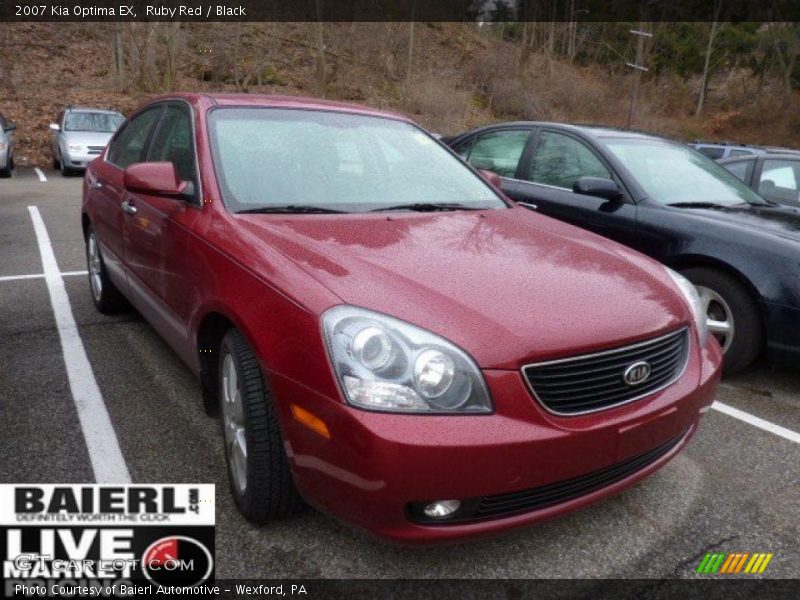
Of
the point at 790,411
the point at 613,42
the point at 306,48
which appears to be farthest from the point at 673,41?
the point at 790,411

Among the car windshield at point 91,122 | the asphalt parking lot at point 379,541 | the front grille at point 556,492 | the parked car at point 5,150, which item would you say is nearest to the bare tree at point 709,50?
the car windshield at point 91,122

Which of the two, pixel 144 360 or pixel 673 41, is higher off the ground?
pixel 673 41

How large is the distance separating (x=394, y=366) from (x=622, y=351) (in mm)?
748

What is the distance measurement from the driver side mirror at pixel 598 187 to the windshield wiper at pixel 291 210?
6.90 feet

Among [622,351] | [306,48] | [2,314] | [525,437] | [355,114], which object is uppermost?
[306,48]

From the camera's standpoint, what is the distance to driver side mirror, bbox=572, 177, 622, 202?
14.0ft

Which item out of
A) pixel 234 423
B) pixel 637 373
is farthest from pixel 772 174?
pixel 234 423

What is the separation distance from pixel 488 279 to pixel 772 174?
513cm

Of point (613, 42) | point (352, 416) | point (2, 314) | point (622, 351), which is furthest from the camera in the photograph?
point (613, 42)

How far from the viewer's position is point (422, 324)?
1.92 m

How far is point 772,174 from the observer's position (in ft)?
20.1

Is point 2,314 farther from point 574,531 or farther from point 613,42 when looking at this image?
point 613,42

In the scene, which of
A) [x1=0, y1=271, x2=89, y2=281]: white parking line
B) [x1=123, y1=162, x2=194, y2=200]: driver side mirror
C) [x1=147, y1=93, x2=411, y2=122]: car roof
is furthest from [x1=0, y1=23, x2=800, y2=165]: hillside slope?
[x1=123, y1=162, x2=194, y2=200]: driver side mirror

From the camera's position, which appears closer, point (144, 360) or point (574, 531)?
point (574, 531)
